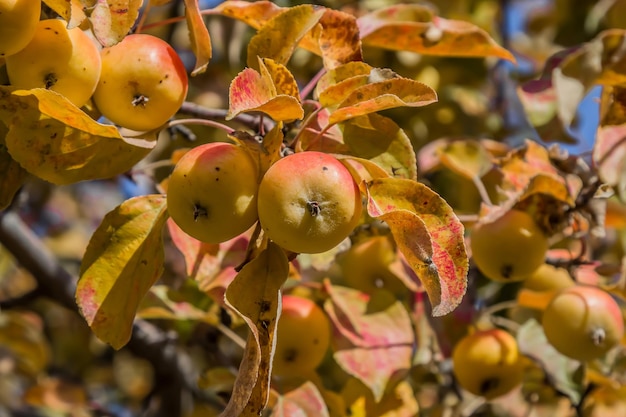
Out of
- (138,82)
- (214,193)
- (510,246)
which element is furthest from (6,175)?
(510,246)

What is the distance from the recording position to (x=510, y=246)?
1273 millimetres

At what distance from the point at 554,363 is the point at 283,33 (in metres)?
0.84

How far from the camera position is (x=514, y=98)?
2.57m

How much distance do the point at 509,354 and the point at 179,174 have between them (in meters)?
0.79

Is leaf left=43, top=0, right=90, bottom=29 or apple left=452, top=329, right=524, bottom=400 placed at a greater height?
leaf left=43, top=0, right=90, bottom=29

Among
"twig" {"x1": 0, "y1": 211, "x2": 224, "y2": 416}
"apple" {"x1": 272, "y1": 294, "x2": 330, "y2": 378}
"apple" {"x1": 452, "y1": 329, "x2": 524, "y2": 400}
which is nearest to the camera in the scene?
"apple" {"x1": 272, "y1": 294, "x2": 330, "y2": 378}

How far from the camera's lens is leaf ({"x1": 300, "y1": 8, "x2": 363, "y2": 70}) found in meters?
1.10

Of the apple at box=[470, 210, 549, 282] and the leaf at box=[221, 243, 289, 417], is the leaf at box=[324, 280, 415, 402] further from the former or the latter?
the leaf at box=[221, 243, 289, 417]

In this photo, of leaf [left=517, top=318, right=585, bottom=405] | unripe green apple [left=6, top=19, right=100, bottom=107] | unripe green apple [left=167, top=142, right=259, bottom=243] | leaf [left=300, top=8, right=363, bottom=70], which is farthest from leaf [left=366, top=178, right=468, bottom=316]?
leaf [left=517, top=318, right=585, bottom=405]

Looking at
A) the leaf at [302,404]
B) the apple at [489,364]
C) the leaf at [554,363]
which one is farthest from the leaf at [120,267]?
the leaf at [554,363]

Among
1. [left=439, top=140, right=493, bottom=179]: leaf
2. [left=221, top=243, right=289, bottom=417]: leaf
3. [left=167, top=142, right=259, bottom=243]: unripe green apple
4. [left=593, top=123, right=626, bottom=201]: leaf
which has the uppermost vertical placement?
[left=167, top=142, right=259, bottom=243]: unripe green apple

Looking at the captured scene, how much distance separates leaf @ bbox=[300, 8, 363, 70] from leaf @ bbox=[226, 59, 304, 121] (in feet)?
0.66

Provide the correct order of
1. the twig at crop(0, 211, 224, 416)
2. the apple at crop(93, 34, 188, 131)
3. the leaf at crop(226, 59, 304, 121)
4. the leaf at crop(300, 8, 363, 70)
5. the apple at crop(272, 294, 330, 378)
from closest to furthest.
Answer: the leaf at crop(226, 59, 304, 121), the apple at crop(93, 34, 188, 131), the leaf at crop(300, 8, 363, 70), the apple at crop(272, 294, 330, 378), the twig at crop(0, 211, 224, 416)

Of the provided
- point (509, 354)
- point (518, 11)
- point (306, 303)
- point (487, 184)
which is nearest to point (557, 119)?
point (487, 184)
